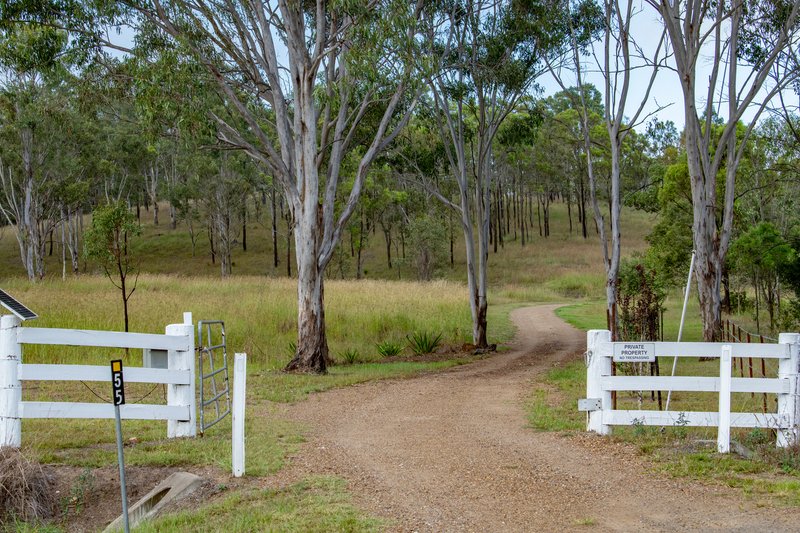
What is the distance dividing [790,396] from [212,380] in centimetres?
662

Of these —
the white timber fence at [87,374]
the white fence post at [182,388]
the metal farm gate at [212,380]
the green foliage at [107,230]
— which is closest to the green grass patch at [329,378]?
the metal farm gate at [212,380]

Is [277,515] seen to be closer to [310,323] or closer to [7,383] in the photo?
[7,383]

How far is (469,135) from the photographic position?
24.8m

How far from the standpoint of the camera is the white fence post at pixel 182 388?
8742 millimetres

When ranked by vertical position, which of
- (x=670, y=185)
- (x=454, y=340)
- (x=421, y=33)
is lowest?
(x=454, y=340)

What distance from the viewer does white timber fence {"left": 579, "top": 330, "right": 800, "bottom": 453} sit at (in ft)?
26.3

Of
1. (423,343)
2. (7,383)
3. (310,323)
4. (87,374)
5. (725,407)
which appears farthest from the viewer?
(423,343)

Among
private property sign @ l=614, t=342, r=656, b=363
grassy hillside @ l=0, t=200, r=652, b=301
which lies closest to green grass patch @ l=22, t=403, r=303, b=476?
private property sign @ l=614, t=342, r=656, b=363

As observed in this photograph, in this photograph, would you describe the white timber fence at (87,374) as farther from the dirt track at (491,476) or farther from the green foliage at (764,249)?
the green foliage at (764,249)

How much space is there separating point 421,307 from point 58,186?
86.7 feet

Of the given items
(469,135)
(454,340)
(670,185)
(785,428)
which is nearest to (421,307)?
(454,340)

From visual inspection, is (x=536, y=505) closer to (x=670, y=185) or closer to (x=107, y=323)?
(x=107, y=323)

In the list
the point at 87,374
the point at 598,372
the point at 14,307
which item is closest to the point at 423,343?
the point at 598,372

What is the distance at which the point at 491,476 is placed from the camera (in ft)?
23.5
